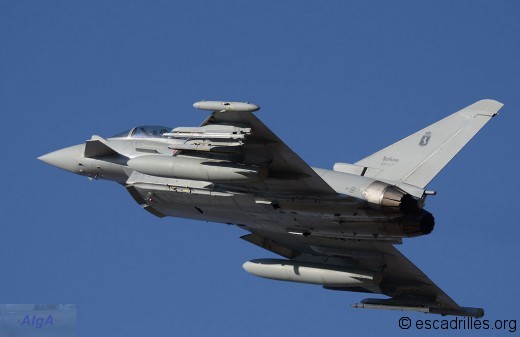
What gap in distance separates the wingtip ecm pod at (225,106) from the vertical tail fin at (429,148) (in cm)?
460

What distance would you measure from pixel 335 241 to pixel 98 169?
19.0ft

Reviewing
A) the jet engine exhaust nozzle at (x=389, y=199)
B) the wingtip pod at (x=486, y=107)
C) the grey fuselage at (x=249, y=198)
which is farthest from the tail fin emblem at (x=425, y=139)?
the jet engine exhaust nozzle at (x=389, y=199)

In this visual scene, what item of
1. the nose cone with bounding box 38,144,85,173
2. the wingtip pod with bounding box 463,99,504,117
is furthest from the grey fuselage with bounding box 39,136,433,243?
the wingtip pod with bounding box 463,99,504,117

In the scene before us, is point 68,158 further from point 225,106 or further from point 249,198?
point 225,106

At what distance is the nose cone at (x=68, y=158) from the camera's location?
2875 centimetres

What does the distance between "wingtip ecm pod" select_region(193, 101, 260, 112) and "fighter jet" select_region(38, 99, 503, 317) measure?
2cm

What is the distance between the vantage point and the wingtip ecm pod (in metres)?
22.7

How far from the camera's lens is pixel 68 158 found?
28.8 meters

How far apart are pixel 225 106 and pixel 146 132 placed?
5410mm

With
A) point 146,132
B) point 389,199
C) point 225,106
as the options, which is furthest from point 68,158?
point 389,199

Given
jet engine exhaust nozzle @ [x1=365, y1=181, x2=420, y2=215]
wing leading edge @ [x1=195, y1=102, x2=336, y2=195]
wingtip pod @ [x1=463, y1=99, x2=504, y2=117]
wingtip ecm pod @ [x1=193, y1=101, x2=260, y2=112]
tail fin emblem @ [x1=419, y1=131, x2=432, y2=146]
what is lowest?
jet engine exhaust nozzle @ [x1=365, y1=181, x2=420, y2=215]

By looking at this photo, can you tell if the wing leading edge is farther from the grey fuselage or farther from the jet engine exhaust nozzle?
the jet engine exhaust nozzle

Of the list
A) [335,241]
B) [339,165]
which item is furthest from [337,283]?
[339,165]

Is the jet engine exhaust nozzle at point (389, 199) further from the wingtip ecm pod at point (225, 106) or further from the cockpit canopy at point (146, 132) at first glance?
the cockpit canopy at point (146, 132)
